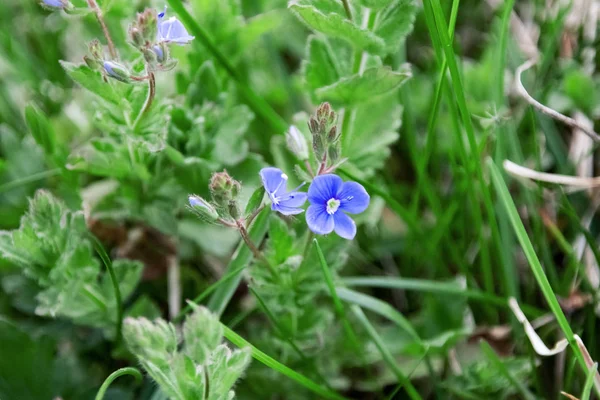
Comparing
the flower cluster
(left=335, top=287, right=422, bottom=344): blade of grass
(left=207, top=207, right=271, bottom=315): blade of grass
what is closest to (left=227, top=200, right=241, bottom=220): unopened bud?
the flower cluster

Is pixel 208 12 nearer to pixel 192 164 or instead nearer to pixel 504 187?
pixel 192 164

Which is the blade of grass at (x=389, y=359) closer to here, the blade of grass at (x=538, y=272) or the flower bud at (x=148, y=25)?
the blade of grass at (x=538, y=272)

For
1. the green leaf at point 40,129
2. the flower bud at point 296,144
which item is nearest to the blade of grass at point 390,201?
the flower bud at point 296,144

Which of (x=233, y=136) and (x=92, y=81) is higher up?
(x=92, y=81)

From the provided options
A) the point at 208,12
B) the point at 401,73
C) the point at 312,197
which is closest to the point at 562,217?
the point at 401,73

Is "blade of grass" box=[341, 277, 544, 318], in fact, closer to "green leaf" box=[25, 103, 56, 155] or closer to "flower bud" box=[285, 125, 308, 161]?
"flower bud" box=[285, 125, 308, 161]

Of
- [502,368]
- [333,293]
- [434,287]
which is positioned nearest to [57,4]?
[333,293]

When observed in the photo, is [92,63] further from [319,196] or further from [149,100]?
[319,196]

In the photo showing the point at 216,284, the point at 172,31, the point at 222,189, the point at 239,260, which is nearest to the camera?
the point at 222,189
